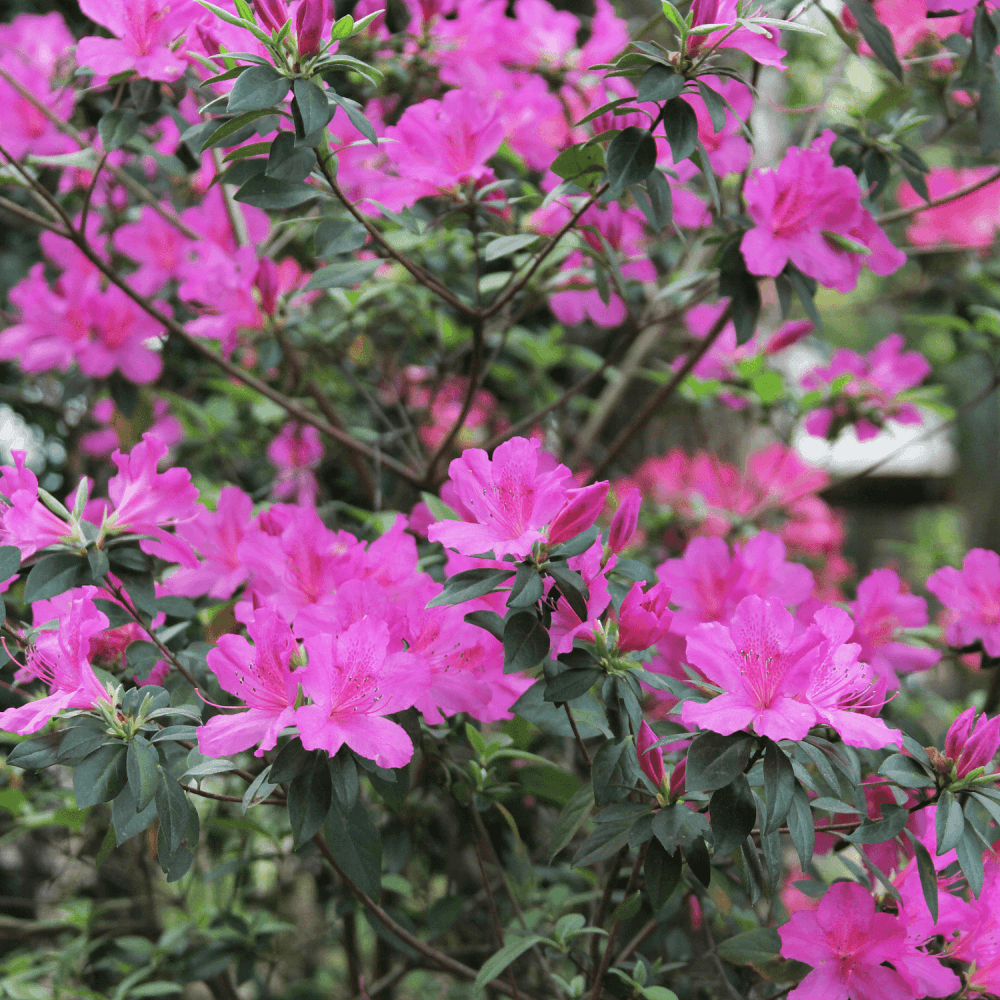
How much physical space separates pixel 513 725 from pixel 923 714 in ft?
7.65

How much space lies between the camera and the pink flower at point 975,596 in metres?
1.17

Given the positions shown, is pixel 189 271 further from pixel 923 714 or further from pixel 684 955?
pixel 923 714

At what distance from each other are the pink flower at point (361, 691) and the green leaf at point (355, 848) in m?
0.13

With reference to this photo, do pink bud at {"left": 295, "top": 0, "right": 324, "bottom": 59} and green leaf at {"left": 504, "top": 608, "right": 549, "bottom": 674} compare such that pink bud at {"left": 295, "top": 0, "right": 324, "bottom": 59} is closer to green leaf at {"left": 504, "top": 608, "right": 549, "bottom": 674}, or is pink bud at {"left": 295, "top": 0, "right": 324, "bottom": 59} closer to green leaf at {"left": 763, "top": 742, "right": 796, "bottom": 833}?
green leaf at {"left": 504, "top": 608, "right": 549, "bottom": 674}

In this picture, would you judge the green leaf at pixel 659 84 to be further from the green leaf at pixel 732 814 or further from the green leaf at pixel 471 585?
the green leaf at pixel 732 814

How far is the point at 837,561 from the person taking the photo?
267 centimetres

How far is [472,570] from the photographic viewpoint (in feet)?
2.69

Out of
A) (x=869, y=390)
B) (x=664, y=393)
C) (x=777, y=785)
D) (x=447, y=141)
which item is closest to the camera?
(x=777, y=785)

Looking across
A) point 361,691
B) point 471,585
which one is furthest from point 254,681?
point 471,585

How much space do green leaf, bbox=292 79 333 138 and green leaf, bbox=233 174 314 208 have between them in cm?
13

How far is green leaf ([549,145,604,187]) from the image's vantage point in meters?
0.99

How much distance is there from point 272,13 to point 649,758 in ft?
2.54

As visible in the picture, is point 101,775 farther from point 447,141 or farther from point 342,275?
point 447,141

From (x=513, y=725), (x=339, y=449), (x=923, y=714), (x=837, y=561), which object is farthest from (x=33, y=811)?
(x=923, y=714)
